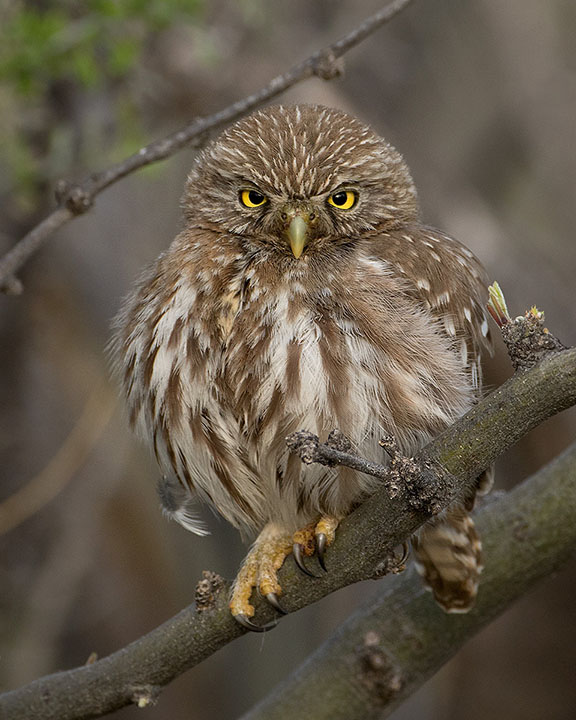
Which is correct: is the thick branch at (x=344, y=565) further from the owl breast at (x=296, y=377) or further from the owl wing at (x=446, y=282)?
the owl wing at (x=446, y=282)

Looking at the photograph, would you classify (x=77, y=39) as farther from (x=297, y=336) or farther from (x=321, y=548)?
(x=321, y=548)

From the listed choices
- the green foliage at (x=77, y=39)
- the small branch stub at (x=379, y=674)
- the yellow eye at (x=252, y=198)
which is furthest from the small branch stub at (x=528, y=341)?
the green foliage at (x=77, y=39)

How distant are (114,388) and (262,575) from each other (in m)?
2.27

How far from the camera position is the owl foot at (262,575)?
3.04 metres

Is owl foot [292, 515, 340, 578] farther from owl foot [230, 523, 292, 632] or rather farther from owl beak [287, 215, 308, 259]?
owl beak [287, 215, 308, 259]

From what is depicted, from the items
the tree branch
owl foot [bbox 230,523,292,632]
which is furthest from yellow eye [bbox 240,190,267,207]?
owl foot [bbox 230,523,292,632]

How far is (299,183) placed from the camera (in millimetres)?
3311

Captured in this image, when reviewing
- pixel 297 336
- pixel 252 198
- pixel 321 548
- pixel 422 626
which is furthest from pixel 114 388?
pixel 321 548

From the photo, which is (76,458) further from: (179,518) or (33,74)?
(33,74)

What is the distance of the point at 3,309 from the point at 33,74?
2.01m

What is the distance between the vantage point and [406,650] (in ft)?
12.2

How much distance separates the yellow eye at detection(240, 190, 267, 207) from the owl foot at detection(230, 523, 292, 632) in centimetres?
111

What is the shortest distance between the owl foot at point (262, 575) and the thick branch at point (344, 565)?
3cm

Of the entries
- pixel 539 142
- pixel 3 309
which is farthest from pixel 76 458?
pixel 539 142
